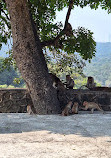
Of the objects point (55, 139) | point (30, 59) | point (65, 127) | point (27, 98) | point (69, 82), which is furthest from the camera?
point (69, 82)

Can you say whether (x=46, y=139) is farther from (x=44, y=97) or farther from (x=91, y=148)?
(x=44, y=97)

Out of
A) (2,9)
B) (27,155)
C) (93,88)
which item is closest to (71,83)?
(93,88)

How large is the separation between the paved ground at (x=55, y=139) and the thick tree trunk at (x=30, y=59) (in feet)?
6.40

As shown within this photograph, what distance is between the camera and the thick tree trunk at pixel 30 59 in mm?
8609

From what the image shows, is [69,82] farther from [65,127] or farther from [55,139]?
[55,139]

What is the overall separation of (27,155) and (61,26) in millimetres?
7886

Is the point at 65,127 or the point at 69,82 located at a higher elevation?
the point at 69,82

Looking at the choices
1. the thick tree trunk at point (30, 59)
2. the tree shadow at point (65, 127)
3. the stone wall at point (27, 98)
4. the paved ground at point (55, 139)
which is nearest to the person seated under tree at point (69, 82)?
the stone wall at point (27, 98)

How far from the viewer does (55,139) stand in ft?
16.0

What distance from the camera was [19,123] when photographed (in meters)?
6.59

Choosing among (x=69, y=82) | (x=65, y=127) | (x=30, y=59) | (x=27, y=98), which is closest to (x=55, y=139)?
(x=65, y=127)

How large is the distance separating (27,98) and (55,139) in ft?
16.3

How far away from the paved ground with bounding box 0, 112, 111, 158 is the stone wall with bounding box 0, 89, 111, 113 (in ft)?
9.77

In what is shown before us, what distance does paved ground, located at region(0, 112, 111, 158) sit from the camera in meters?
3.96
